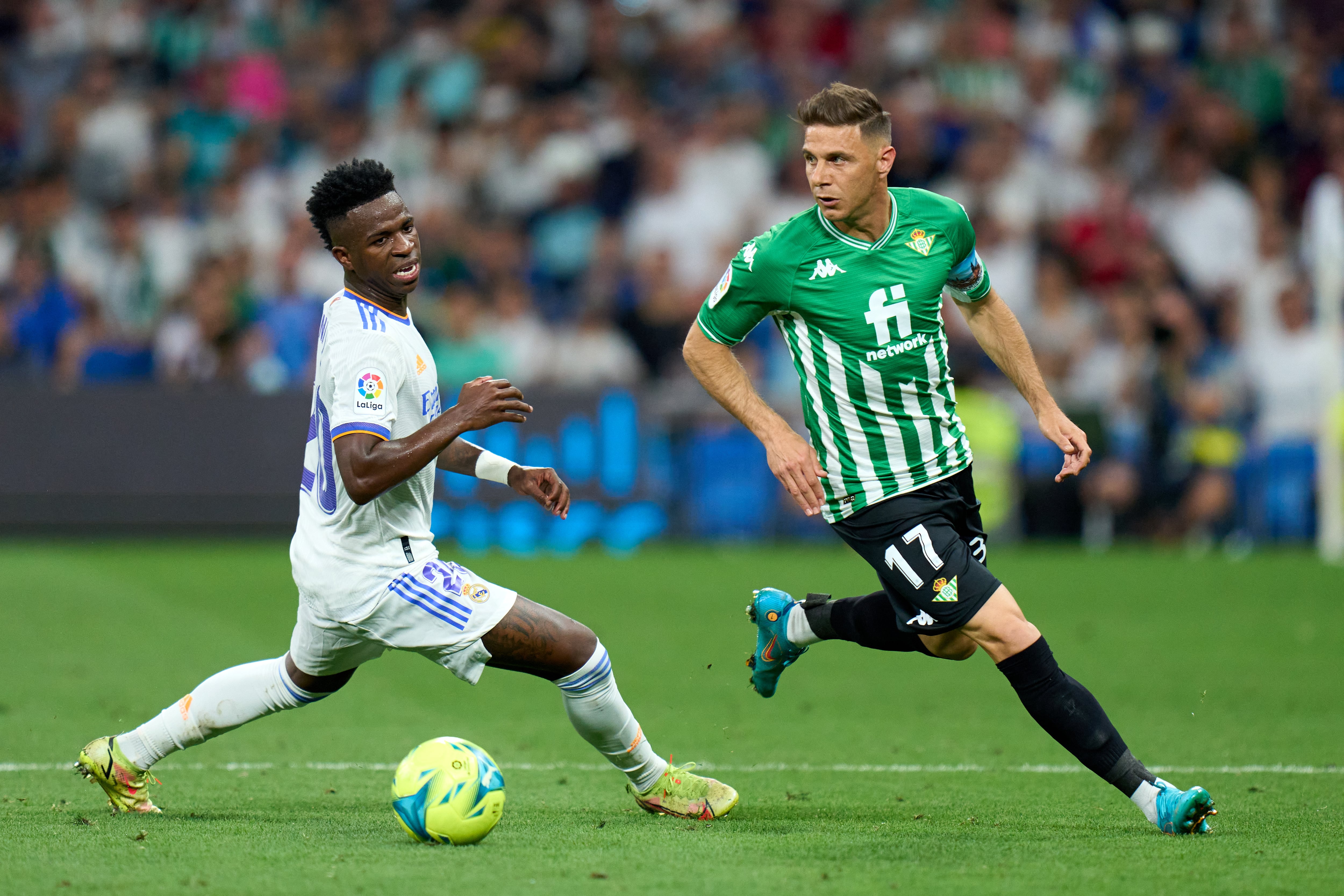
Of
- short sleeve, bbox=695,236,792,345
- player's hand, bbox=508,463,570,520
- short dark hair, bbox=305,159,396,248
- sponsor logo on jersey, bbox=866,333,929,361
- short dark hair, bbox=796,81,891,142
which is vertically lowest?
player's hand, bbox=508,463,570,520

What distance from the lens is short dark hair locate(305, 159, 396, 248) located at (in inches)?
212

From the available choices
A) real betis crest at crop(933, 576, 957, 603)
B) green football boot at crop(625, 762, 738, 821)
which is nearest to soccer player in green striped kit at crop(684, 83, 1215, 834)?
real betis crest at crop(933, 576, 957, 603)

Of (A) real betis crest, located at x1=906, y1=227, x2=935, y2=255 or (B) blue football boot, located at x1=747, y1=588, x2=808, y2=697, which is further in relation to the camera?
(B) blue football boot, located at x1=747, y1=588, x2=808, y2=697

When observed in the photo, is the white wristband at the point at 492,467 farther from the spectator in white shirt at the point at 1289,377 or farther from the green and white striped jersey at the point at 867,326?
the spectator in white shirt at the point at 1289,377

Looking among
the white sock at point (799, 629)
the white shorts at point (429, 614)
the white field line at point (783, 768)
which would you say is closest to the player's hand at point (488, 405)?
the white shorts at point (429, 614)

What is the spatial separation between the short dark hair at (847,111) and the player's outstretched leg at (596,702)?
187 cm

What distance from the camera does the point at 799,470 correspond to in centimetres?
536

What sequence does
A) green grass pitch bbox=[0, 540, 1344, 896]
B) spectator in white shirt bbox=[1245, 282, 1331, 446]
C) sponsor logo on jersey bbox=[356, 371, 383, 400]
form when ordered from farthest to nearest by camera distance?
1. spectator in white shirt bbox=[1245, 282, 1331, 446]
2. sponsor logo on jersey bbox=[356, 371, 383, 400]
3. green grass pitch bbox=[0, 540, 1344, 896]

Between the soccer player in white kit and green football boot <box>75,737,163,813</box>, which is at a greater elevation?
the soccer player in white kit

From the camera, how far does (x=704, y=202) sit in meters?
16.8

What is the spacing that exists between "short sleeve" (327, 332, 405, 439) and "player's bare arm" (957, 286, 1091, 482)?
2122 millimetres

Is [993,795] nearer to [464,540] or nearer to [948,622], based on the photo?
[948,622]

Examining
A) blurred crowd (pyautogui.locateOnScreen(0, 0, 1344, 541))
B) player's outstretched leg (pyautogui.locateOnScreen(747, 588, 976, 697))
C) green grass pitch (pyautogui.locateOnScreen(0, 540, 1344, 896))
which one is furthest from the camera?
blurred crowd (pyautogui.locateOnScreen(0, 0, 1344, 541))

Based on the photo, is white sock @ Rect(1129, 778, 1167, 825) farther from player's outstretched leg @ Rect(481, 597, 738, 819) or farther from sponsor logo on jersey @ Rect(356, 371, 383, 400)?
sponsor logo on jersey @ Rect(356, 371, 383, 400)
